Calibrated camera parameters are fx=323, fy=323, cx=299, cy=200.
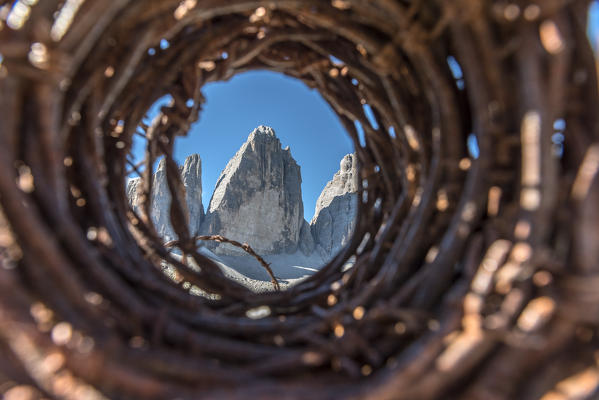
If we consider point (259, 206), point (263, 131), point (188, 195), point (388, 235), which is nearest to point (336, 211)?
point (259, 206)

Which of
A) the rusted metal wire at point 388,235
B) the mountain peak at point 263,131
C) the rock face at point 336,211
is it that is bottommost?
the rusted metal wire at point 388,235

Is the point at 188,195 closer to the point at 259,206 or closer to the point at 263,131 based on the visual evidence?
the point at 259,206

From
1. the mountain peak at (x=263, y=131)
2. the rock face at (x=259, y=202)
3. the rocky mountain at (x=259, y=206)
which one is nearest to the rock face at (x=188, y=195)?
the rocky mountain at (x=259, y=206)

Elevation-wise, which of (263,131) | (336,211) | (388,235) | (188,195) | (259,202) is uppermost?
(263,131)

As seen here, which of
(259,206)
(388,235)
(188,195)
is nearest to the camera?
(388,235)

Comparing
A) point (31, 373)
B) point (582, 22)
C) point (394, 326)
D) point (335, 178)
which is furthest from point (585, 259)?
point (335, 178)

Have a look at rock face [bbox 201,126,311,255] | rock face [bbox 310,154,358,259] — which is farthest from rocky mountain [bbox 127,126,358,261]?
rock face [bbox 310,154,358,259]

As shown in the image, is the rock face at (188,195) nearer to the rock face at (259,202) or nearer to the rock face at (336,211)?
the rock face at (259,202)
